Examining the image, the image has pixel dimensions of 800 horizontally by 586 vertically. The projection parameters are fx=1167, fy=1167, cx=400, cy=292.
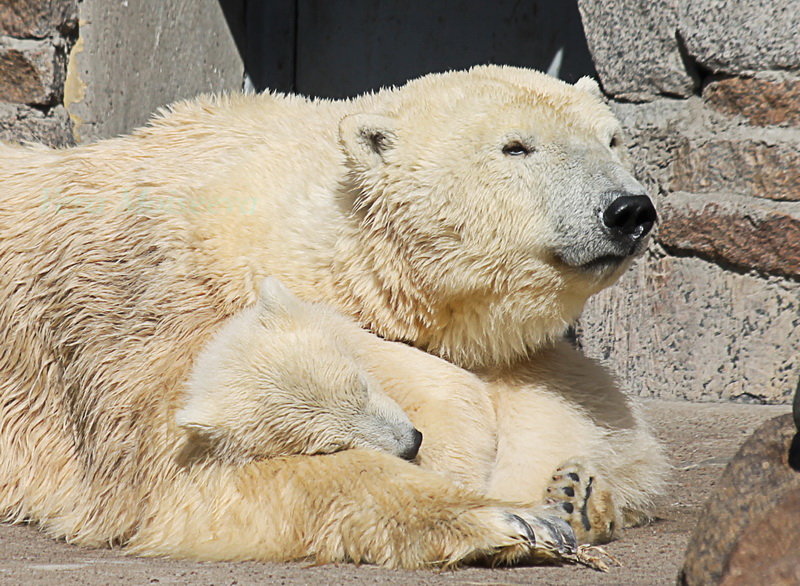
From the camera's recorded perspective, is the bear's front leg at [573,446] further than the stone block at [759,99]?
No

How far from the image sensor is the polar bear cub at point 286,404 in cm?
210

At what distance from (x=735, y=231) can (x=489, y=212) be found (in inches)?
55.9

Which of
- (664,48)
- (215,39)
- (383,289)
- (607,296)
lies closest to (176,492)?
(383,289)

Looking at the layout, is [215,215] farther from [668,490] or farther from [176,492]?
[668,490]

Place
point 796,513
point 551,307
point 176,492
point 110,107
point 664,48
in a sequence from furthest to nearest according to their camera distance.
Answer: point 110,107 → point 664,48 → point 551,307 → point 176,492 → point 796,513

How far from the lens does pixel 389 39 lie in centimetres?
482

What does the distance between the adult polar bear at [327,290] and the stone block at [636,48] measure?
3.34 feet

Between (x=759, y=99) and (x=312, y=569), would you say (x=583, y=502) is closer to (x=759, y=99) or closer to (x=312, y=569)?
(x=312, y=569)

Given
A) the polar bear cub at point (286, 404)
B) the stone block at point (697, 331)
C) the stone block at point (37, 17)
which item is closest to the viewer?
the polar bear cub at point (286, 404)

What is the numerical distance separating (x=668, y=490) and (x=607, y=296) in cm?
99

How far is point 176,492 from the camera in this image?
2191mm

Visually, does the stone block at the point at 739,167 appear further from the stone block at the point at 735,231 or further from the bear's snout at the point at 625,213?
the bear's snout at the point at 625,213

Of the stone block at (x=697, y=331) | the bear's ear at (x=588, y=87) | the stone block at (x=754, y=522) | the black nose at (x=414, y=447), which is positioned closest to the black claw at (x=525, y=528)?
the black nose at (x=414, y=447)

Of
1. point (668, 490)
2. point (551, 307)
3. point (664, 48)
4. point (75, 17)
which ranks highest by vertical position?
point (664, 48)
